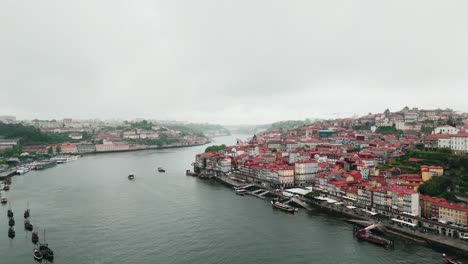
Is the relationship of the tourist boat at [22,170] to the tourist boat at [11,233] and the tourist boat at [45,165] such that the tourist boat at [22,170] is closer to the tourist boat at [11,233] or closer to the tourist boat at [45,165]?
the tourist boat at [45,165]

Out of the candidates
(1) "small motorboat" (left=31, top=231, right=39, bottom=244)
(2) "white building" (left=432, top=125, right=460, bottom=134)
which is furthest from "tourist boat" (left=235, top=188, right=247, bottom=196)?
(2) "white building" (left=432, top=125, right=460, bottom=134)

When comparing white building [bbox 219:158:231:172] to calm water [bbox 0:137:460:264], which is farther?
→ white building [bbox 219:158:231:172]

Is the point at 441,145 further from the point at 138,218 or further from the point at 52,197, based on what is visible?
the point at 52,197

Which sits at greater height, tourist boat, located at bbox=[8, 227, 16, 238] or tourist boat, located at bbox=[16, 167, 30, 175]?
tourist boat, located at bbox=[16, 167, 30, 175]

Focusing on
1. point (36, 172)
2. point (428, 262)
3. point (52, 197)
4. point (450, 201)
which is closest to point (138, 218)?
point (52, 197)

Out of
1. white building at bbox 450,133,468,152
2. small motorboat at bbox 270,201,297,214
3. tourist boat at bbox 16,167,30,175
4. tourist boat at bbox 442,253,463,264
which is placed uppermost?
white building at bbox 450,133,468,152

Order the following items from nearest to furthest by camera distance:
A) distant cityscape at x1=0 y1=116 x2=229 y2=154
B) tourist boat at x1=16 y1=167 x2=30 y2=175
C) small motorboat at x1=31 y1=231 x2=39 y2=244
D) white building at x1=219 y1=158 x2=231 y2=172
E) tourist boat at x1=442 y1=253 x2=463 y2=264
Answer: tourist boat at x1=442 y1=253 x2=463 y2=264
small motorboat at x1=31 y1=231 x2=39 y2=244
white building at x1=219 y1=158 x2=231 y2=172
tourist boat at x1=16 y1=167 x2=30 y2=175
distant cityscape at x1=0 y1=116 x2=229 y2=154

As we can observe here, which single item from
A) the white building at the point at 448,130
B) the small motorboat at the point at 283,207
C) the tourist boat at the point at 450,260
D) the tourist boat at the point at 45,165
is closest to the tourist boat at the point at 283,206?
the small motorboat at the point at 283,207

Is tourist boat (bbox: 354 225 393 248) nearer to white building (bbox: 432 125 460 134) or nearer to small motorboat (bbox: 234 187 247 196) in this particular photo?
small motorboat (bbox: 234 187 247 196)
